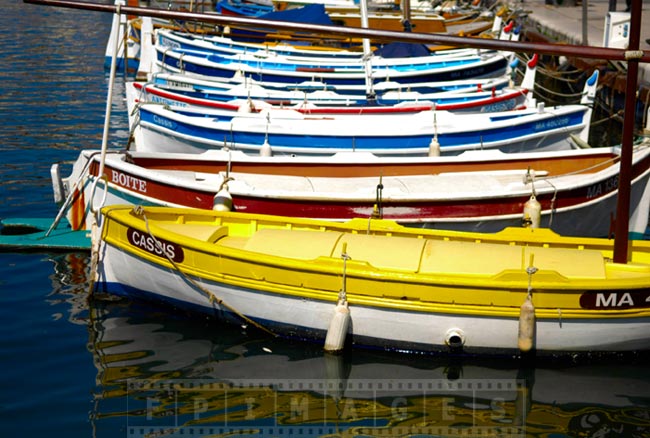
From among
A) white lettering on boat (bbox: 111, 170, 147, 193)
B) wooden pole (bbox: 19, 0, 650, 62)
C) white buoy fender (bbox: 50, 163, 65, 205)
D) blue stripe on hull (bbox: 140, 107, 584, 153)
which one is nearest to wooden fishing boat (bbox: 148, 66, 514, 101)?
blue stripe on hull (bbox: 140, 107, 584, 153)

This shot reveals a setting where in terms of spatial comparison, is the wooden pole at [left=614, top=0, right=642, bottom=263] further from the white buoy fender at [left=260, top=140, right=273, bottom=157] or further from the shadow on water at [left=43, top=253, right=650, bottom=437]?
the white buoy fender at [left=260, top=140, right=273, bottom=157]

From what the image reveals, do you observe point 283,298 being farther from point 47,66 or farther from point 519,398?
point 47,66

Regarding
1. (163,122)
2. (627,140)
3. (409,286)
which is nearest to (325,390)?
(409,286)

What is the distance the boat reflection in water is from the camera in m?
8.98

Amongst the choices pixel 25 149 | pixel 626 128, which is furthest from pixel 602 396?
pixel 25 149

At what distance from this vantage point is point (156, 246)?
427 inches

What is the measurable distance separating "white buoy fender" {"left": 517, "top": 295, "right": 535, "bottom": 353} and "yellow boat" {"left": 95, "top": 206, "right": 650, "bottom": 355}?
10 millimetres

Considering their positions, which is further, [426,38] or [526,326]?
[526,326]

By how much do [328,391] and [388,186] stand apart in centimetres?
433

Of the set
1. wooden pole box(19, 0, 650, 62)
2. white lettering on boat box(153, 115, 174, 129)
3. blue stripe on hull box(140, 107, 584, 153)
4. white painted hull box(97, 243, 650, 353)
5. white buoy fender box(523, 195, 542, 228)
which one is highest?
wooden pole box(19, 0, 650, 62)

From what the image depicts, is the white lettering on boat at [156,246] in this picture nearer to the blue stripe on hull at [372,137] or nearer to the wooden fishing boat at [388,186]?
the wooden fishing boat at [388,186]

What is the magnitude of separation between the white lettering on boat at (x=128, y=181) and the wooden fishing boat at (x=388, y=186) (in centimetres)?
1

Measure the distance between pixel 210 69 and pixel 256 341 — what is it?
12.3 m

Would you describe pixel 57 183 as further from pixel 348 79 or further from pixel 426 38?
pixel 348 79
